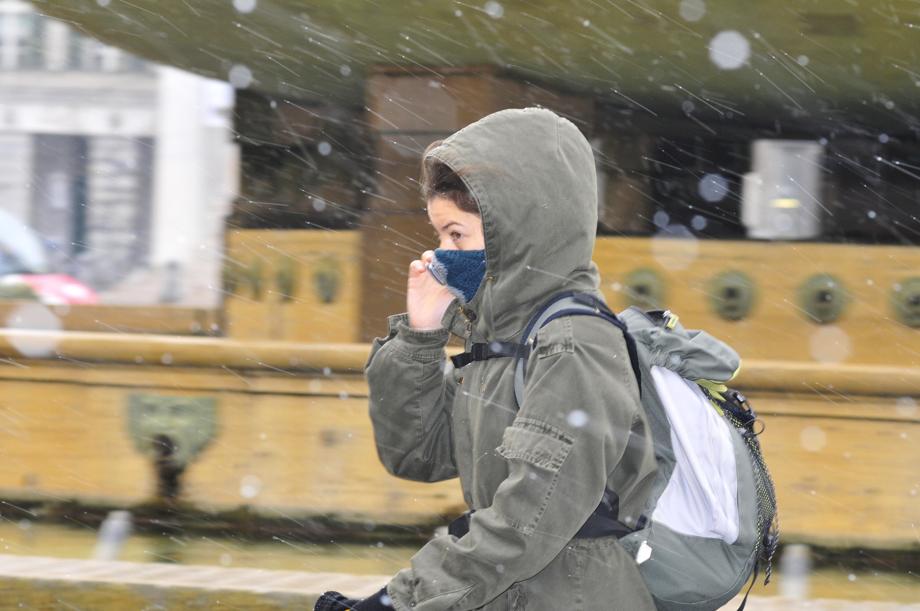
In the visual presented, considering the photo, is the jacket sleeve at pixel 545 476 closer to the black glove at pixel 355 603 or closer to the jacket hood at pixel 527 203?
the black glove at pixel 355 603

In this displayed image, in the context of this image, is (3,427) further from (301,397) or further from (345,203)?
(345,203)

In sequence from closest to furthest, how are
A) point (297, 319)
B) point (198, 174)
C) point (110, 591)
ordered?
point (110, 591)
point (297, 319)
point (198, 174)

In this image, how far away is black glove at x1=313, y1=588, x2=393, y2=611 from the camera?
2092mm

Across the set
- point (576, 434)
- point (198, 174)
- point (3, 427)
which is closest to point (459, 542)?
point (576, 434)

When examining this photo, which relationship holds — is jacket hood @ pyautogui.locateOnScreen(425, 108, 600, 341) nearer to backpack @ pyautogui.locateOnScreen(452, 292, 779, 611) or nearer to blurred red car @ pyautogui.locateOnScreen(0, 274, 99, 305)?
backpack @ pyautogui.locateOnScreen(452, 292, 779, 611)

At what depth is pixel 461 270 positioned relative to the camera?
7.69 ft

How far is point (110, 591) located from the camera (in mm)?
4848

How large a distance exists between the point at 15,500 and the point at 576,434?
5.27 metres

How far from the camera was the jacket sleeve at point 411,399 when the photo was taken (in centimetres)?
255

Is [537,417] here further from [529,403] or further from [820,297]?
[820,297]

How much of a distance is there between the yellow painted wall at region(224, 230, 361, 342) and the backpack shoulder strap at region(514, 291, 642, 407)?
5.37 metres

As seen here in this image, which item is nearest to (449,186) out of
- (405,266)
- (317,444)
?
(317,444)

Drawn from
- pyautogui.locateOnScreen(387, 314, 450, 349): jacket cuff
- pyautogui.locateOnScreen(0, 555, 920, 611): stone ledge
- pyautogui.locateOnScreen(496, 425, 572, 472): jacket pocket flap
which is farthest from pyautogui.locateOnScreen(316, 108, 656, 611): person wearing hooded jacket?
pyautogui.locateOnScreen(0, 555, 920, 611): stone ledge

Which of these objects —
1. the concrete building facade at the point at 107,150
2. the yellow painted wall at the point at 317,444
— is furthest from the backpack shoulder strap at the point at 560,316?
the concrete building facade at the point at 107,150
